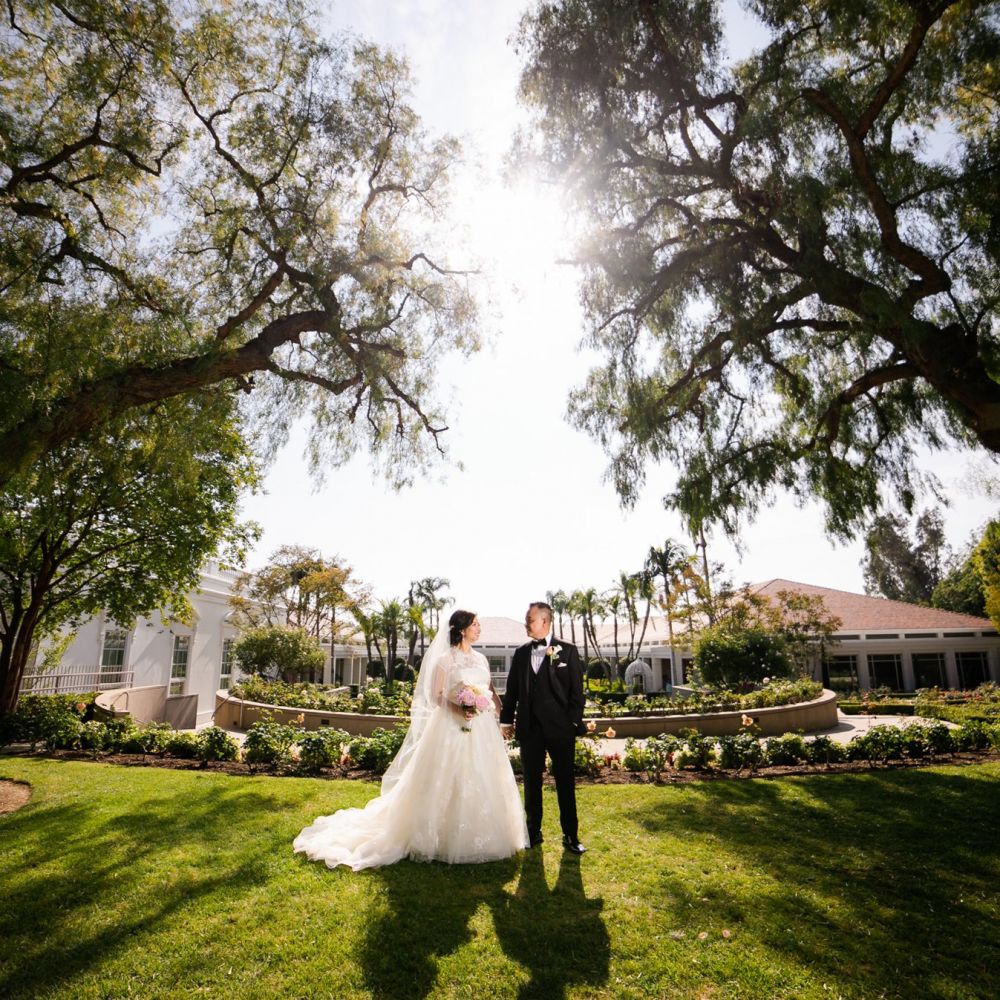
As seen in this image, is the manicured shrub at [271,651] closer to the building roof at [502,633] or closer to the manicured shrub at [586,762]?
the manicured shrub at [586,762]

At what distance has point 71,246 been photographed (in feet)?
23.4

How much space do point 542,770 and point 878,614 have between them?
33.0 m

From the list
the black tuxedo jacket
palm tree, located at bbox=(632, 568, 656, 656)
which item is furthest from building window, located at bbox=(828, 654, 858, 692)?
the black tuxedo jacket

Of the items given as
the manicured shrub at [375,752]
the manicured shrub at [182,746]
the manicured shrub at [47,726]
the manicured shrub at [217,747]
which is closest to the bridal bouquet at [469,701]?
the manicured shrub at [375,752]

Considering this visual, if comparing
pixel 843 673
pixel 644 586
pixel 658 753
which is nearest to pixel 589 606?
pixel 644 586

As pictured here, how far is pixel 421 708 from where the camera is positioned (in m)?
5.69

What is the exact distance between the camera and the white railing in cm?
1587

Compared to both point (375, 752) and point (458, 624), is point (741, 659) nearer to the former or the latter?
point (375, 752)

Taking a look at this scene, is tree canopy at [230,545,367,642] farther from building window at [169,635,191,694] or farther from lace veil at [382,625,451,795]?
lace veil at [382,625,451,795]

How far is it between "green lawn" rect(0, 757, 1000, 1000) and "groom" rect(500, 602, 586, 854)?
368 millimetres

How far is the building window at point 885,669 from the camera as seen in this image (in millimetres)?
29920

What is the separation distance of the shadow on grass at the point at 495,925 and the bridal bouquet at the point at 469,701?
1.16 metres

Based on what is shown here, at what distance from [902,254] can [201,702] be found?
1008 inches

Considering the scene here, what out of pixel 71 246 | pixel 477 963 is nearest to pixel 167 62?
pixel 71 246
